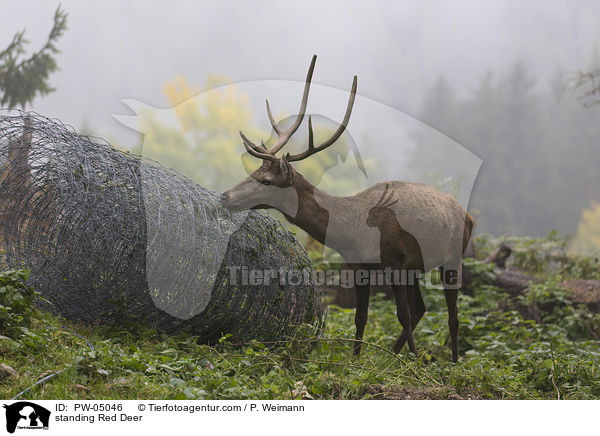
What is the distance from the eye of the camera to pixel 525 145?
37625mm

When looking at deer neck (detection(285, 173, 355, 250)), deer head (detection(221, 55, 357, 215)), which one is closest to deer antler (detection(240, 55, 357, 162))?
deer head (detection(221, 55, 357, 215))

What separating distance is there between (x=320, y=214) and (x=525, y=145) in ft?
116

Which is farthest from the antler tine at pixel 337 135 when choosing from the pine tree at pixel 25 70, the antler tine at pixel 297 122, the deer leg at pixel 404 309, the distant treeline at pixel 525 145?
the distant treeline at pixel 525 145

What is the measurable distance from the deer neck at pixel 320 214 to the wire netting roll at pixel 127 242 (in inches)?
15.9

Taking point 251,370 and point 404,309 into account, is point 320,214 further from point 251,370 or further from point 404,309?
point 251,370

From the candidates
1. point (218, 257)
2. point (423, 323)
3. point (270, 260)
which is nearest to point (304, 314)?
point (270, 260)

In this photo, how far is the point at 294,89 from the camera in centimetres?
604

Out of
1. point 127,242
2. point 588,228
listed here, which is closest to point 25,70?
point 127,242

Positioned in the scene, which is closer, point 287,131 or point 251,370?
point 251,370

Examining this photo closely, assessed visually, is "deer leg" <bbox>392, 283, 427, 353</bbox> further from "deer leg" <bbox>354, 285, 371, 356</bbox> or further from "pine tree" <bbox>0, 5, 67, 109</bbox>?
"pine tree" <bbox>0, 5, 67, 109</bbox>

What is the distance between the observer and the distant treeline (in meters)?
33.8

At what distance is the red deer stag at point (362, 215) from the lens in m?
5.12

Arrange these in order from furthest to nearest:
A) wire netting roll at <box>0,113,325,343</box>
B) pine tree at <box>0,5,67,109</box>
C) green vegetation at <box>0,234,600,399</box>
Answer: pine tree at <box>0,5,67,109</box>
wire netting roll at <box>0,113,325,343</box>
green vegetation at <box>0,234,600,399</box>

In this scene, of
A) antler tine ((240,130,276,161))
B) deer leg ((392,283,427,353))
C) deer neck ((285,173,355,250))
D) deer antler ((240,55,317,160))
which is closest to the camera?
antler tine ((240,130,276,161))
